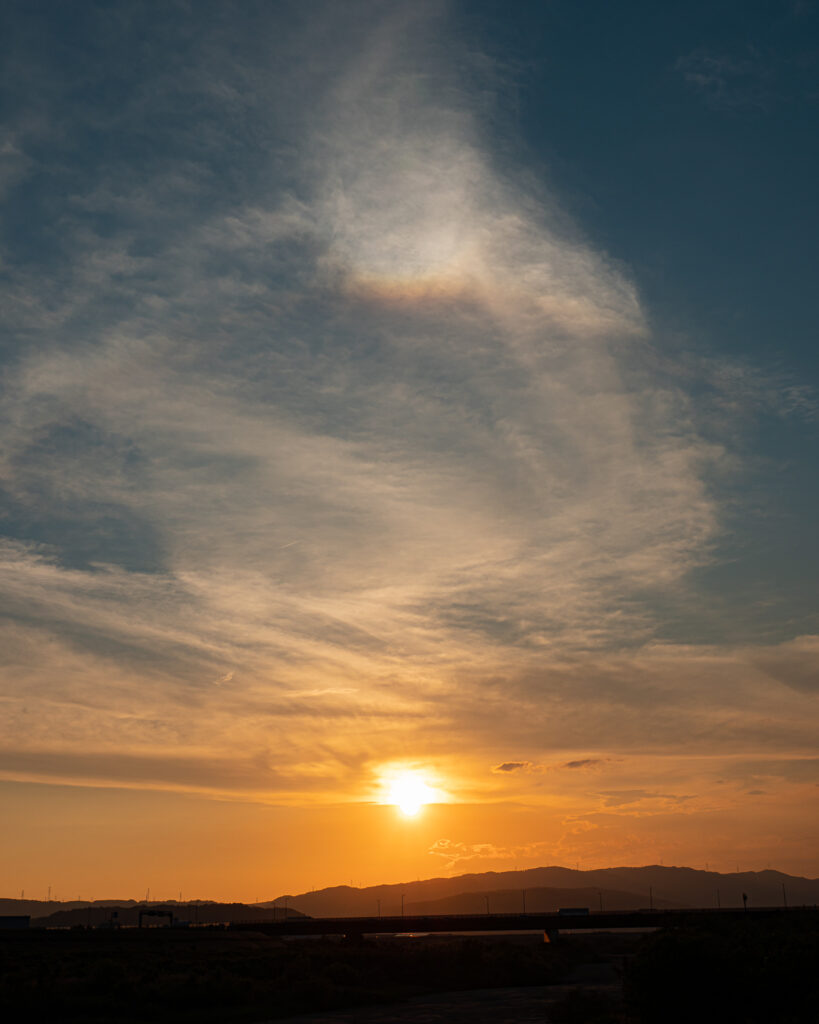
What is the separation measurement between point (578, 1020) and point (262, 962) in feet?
179

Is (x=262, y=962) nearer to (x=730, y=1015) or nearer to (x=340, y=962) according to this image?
(x=340, y=962)

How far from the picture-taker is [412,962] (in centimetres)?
13362

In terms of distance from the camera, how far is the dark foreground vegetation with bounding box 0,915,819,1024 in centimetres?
5769

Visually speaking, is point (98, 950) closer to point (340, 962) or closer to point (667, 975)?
point (340, 962)

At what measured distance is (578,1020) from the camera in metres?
Answer: 82.1

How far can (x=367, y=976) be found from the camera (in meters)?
124

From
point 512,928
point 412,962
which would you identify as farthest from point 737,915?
point 412,962

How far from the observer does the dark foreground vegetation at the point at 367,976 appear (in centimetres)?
5769

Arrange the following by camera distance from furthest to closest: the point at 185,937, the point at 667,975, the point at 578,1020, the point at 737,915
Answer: the point at 737,915
the point at 185,937
the point at 578,1020
the point at 667,975

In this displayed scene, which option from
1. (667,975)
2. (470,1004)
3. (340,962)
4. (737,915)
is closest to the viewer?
(667,975)

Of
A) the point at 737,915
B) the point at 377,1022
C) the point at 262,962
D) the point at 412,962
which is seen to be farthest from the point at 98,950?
the point at 737,915

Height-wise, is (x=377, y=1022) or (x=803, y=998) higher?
(x=803, y=998)

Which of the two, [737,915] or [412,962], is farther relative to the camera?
[737,915]

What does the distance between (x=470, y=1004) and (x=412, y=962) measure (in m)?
30.1
